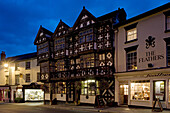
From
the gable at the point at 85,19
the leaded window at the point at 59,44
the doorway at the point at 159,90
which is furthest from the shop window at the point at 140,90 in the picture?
the leaded window at the point at 59,44

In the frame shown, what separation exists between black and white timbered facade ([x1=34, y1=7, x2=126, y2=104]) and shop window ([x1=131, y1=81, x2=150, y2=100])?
8.43 feet

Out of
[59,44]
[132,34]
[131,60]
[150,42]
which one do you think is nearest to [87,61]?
[131,60]

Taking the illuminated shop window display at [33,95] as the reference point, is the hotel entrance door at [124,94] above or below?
above

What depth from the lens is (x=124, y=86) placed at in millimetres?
19422

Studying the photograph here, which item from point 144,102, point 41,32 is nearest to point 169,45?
point 144,102

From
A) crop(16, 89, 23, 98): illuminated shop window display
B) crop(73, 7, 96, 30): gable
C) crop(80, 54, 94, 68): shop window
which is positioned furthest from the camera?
crop(16, 89, 23, 98): illuminated shop window display

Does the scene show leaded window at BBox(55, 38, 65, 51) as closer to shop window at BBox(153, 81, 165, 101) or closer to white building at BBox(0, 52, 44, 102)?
white building at BBox(0, 52, 44, 102)

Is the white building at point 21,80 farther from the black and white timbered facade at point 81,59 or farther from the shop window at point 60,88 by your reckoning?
the shop window at point 60,88

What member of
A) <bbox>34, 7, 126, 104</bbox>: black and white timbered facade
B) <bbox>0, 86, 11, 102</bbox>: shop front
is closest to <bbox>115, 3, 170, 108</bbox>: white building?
<bbox>34, 7, 126, 104</bbox>: black and white timbered facade

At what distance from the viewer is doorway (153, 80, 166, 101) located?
15250 millimetres

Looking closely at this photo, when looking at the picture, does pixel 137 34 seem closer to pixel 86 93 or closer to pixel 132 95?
pixel 132 95

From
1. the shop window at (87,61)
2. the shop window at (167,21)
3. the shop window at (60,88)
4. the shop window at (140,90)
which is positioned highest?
the shop window at (167,21)

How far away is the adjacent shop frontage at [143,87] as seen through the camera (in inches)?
598

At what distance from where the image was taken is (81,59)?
75.5 ft
